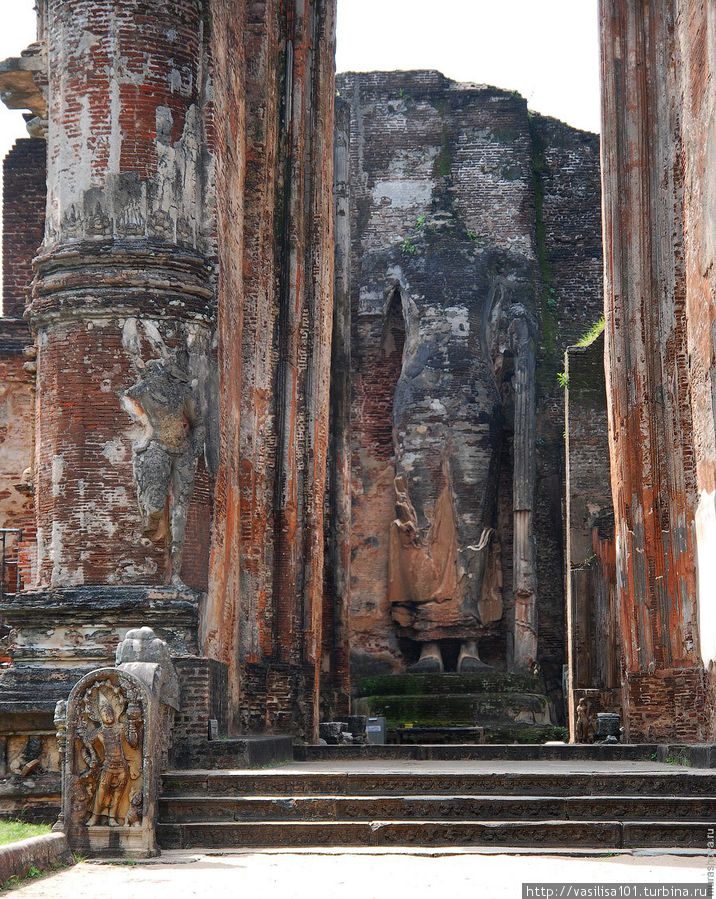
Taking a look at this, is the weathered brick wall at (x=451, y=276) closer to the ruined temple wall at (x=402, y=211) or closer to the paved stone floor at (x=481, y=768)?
the ruined temple wall at (x=402, y=211)

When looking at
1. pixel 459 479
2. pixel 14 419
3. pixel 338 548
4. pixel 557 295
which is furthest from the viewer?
pixel 557 295

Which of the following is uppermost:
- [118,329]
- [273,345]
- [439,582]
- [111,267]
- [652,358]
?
[273,345]

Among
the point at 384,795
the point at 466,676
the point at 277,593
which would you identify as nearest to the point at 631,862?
the point at 384,795

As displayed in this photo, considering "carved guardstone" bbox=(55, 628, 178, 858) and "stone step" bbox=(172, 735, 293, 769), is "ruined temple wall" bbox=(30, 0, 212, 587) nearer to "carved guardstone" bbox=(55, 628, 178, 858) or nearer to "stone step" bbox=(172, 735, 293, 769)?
"stone step" bbox=(172, 735, 293, 769)

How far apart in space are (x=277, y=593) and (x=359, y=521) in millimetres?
7375

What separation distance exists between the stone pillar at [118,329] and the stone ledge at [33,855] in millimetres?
2640

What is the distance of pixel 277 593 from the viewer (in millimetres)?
14312

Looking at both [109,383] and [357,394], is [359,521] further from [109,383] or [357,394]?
[109,383]

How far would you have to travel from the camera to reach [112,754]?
331 inches

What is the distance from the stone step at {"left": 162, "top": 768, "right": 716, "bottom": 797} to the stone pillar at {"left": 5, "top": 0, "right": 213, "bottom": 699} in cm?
178

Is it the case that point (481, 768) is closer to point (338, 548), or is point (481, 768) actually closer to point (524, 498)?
point (338, 548)

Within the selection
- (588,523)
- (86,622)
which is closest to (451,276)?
(588,523)

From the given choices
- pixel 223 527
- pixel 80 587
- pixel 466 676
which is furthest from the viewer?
pixel 466 676

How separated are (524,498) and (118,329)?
416 inches
